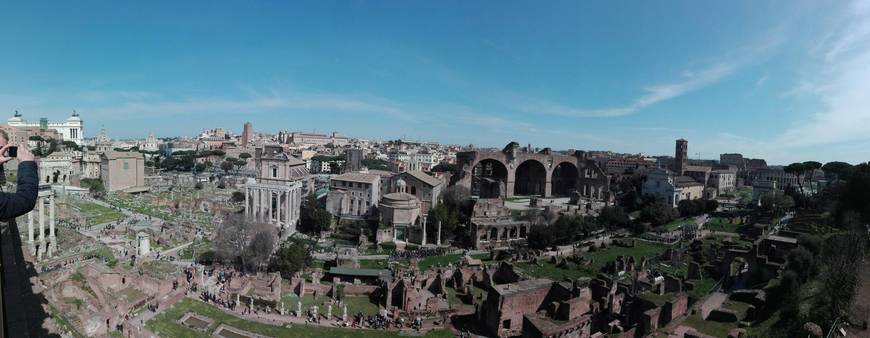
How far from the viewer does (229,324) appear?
18.0 metres

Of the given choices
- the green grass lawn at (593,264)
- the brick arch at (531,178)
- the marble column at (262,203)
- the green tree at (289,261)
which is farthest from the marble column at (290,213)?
the brick arch at (531,178)

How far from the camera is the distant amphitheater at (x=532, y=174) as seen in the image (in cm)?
5394

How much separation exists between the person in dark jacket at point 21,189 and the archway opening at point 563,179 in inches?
2293

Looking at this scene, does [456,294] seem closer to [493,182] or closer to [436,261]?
[436,261]

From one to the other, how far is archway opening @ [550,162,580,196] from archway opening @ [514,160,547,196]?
2.30 metres

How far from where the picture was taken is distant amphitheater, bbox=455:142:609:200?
53.9 meters

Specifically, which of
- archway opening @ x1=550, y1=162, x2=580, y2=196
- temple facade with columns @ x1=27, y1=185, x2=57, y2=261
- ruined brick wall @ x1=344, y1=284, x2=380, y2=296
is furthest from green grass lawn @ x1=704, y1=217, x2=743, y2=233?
temple facade with columns @ x1=27, y1=185, x2=57, y2=261

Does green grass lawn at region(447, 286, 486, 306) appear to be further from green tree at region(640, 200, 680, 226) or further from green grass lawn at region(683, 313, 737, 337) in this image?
green tree at region(640, 200, 680, 226)

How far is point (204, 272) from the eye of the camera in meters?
23.6

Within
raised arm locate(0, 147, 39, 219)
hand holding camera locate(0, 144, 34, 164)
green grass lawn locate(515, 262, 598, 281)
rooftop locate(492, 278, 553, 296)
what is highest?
hand holding camera locate(0, 144, 34, 164)

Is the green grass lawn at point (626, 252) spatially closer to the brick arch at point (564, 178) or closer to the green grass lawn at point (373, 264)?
the green grass lawn at point (373, 264)

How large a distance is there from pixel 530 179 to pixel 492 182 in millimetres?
8223

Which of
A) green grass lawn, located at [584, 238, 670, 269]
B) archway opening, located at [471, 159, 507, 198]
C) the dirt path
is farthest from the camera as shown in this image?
archway opening, located at [471, 159, 507, 198]

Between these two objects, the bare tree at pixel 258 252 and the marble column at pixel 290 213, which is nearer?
the bare tree at pixel 258 252
